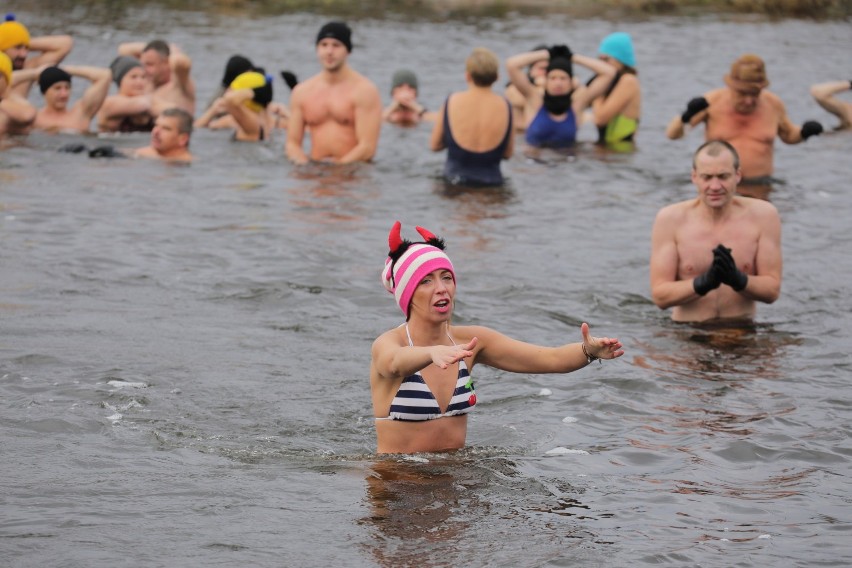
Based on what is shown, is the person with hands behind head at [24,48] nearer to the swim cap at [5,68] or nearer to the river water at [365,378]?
the river water at [365,378]

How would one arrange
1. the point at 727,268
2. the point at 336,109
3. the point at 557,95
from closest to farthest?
the point at 727,268
the point at 336,109
the point at 557,95

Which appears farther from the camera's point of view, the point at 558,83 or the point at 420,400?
the point at 558,83

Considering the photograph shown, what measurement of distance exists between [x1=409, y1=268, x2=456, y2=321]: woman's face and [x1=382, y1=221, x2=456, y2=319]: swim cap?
0.03 m

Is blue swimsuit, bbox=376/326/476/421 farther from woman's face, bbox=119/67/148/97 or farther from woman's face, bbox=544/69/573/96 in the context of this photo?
woman's face, bbox=119/67/148/97

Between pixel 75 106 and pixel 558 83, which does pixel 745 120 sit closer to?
pixel 558 83

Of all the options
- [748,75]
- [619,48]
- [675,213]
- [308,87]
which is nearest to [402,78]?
[619,48]

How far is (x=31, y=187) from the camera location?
1535cm

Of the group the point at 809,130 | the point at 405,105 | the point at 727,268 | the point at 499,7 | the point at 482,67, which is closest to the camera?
the point at 727,268

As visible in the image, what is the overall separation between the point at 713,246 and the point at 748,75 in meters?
4.46

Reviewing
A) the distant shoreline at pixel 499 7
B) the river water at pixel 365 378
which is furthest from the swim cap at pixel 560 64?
the distant shoreline at pixel 499 7

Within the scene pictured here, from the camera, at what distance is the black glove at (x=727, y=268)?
10.0m

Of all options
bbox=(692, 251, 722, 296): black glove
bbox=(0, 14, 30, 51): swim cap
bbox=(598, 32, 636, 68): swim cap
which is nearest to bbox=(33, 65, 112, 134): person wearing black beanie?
bbox=(0, 14, 30, 51): swim cap

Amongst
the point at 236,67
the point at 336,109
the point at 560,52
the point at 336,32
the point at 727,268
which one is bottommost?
the point at 727,268

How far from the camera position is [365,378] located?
9922 millimetres
